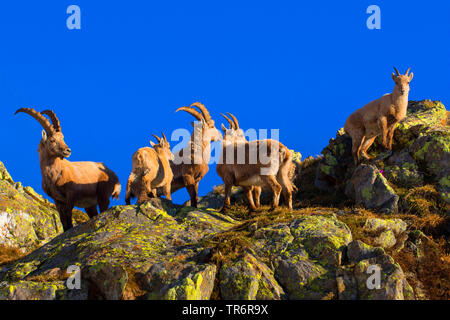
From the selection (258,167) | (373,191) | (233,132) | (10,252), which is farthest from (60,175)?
(373,191)

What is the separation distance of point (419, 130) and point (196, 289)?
14.9 meters

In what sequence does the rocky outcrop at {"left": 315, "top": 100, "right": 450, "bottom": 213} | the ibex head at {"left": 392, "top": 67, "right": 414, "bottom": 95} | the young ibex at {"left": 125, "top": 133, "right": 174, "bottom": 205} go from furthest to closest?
the ibex head at {"left": 392, "top": 67, "right": 414, "bottom": 95}
the rocky outcrop at {"left": 315, "top": 100, "right": 450, "bottom": 213}
the young ibex at {"left": 125, "top": 133, "right": 174, "bottom": 205}

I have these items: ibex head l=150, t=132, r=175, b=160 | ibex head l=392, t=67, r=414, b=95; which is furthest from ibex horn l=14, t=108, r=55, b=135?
ibex head l=392, t=67, r=414, b=95

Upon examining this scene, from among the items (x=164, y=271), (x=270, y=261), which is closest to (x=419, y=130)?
(x=270, y=261)

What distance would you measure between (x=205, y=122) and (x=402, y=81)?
895 cm

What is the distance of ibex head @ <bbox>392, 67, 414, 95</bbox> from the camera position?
754 inches

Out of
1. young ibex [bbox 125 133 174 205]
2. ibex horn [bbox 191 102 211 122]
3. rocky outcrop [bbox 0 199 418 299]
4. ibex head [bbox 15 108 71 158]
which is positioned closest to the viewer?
rocky outcrop [bbox 0 199 418 299]

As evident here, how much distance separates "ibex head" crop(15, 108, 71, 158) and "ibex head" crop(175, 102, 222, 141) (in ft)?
14.8

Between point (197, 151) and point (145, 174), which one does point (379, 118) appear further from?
point (145, 174)

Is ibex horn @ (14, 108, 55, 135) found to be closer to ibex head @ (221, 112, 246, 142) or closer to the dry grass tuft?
the dry grass tuft

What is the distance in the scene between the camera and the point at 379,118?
19.6 meters

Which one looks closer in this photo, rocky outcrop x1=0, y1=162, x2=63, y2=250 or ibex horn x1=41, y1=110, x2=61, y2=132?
ibex horn x1=41, y1=110, x2=61, y2=132

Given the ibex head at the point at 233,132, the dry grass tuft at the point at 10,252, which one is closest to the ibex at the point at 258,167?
the ibex head at the point at 233,132

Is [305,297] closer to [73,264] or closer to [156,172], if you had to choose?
[73,264]
